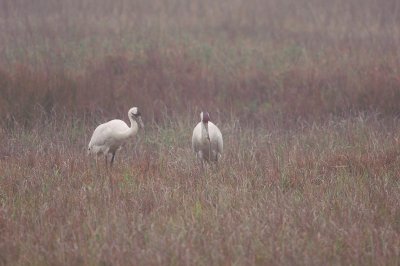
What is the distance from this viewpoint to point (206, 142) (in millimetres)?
7770

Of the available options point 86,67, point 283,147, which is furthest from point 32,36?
point 283,147

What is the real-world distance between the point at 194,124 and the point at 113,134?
69.1 inches

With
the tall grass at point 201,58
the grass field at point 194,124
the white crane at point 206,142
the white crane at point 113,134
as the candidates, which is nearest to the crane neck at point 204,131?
the white crane at point 206,142

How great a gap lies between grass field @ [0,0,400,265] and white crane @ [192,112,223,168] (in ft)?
0.43

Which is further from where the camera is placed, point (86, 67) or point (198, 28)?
point (198, 28)

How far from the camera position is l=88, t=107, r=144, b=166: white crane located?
25.9 ft

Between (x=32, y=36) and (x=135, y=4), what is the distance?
2976mm

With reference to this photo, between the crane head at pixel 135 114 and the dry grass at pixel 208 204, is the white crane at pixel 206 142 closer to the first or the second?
the dry grass at pixel 208 204

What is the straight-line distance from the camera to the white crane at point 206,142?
301 inches

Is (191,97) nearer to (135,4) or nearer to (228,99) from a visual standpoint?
(228,99)

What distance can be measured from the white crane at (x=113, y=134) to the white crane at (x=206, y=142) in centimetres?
60

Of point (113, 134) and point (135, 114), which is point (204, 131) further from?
point (113, 134)

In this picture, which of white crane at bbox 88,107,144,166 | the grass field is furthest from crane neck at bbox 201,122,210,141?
white crane at bbox 88,107,144,166

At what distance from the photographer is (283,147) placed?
314 inches
